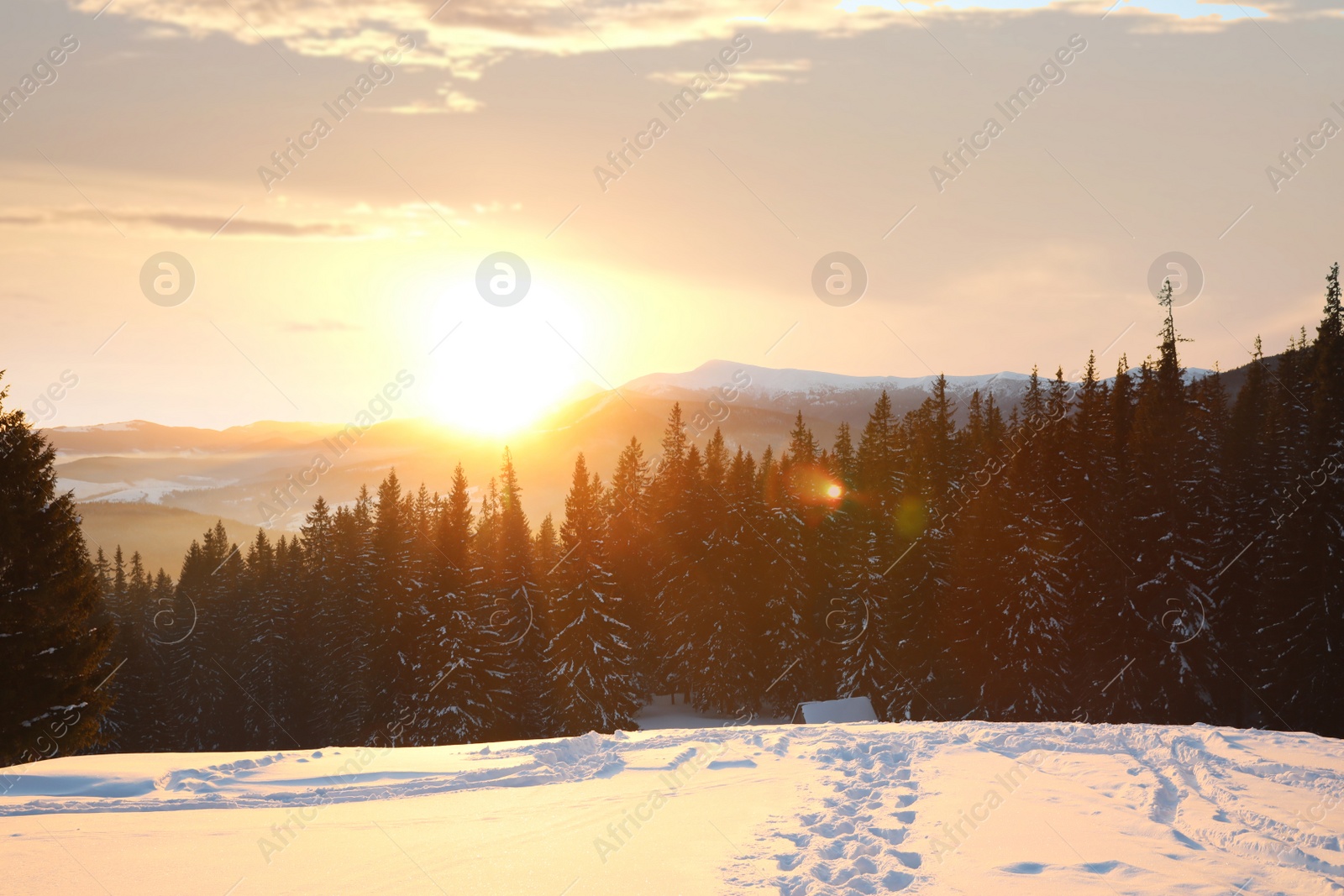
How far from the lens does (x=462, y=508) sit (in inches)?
2010

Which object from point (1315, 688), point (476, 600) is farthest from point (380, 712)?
point (1315, 688)

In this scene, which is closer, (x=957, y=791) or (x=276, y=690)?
(x=957, y=791)

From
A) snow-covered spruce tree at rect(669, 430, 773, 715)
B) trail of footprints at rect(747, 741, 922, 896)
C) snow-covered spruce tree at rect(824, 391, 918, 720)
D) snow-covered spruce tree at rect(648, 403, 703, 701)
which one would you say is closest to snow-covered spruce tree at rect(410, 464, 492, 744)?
snow-covered spruce tree at rect(648, 403, 703, 701)

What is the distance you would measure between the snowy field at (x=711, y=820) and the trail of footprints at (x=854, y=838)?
3 centimetres

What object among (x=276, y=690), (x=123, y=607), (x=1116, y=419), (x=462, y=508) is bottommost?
(x=276, y=690)

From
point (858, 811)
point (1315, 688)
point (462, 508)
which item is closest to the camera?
point (858, 811)

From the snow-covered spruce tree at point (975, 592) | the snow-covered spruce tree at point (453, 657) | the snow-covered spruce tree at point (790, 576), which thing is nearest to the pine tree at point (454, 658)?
the snow-covered spruce tree at point (453, 657)

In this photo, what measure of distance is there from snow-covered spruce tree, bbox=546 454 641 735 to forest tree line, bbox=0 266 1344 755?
15 cm

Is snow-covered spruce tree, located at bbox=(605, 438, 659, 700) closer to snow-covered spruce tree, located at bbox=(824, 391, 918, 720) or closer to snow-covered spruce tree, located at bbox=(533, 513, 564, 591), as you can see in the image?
snow-covered spruce tree, located at bbox=(533, 513, 564, 591)

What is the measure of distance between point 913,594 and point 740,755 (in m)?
32.0

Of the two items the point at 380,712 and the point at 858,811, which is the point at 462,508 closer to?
the point at 380,712

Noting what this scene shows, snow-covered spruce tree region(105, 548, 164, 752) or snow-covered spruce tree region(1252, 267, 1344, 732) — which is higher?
snow-covered spruce tree region(1252, 267, 1344, 732)

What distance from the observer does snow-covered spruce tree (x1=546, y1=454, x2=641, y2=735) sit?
46.1m

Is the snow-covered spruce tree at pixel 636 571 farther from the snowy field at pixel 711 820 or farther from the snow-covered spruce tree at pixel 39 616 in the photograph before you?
the snowy field at pixel 711 820
